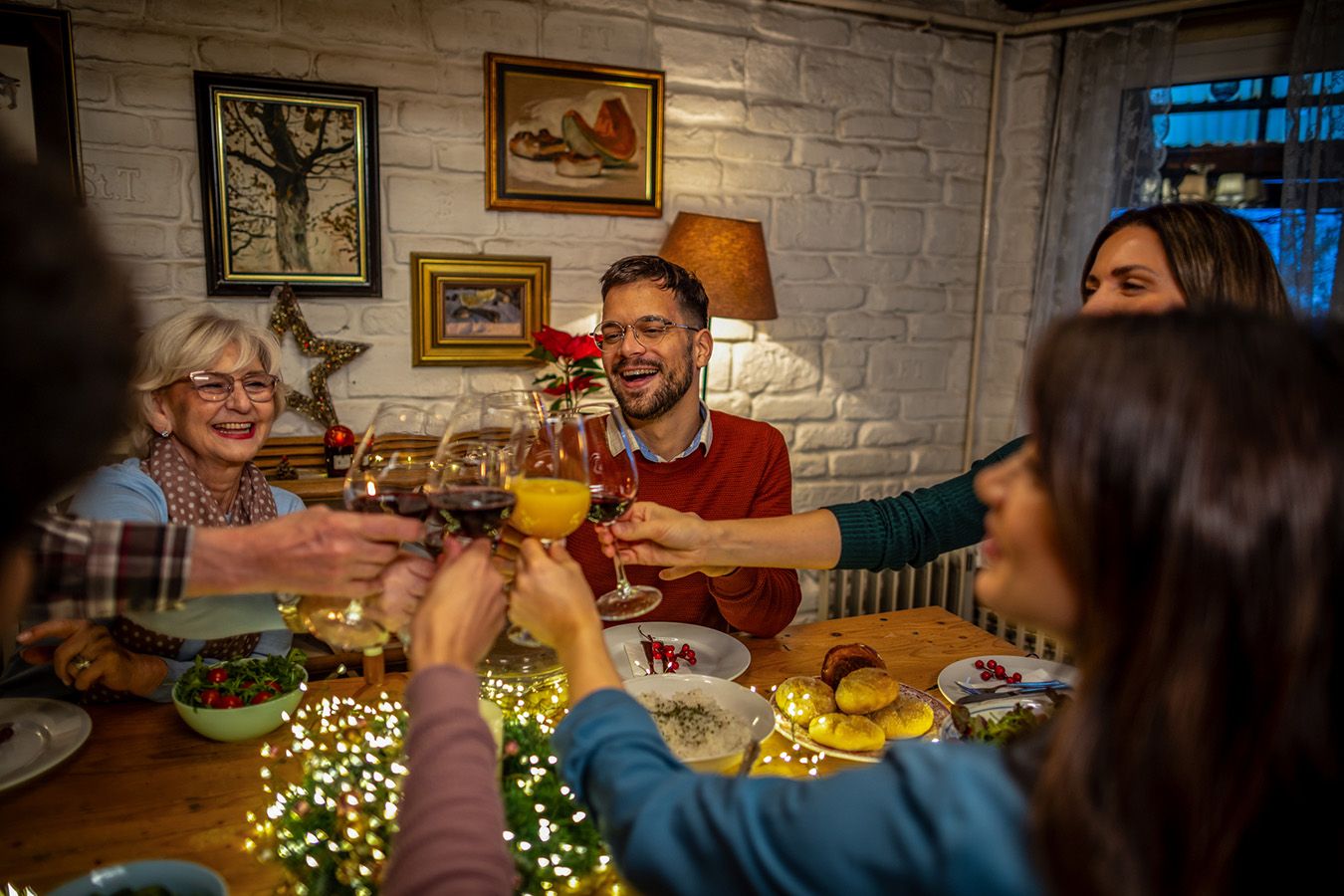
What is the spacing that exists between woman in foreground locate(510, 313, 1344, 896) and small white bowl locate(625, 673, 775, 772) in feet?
1.91

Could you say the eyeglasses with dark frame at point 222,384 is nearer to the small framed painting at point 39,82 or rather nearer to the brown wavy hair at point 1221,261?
the small framed painting at point 39,82

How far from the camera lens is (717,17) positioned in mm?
2773

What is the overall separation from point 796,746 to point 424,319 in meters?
1.77

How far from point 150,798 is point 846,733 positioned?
91 centimetres

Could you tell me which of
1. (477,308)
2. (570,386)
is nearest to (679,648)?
(570,386)

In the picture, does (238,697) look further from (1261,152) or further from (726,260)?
(1261,152)

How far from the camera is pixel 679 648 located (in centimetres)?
156

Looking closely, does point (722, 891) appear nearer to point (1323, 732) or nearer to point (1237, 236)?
point (1323, 732)

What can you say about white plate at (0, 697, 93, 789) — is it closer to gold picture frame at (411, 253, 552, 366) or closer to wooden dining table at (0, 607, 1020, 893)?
wooden dining table at (0, 607, 1020, 893)

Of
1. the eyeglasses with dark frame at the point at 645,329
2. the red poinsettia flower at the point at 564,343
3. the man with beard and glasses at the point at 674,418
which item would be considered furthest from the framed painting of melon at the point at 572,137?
the eyeglasses with dark frame at the point at 645,329

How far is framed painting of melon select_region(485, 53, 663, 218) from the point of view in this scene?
2570mm

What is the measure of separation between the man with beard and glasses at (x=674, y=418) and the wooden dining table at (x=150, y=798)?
651mm

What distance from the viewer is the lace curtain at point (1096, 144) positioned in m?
2.81

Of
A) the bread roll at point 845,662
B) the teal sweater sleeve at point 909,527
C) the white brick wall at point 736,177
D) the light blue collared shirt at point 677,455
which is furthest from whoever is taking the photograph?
the white brick wall at point 736,177
